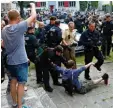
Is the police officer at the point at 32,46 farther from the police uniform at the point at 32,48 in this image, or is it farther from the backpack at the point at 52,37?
the backpack at the point at 52,37

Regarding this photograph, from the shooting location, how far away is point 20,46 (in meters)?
4.41

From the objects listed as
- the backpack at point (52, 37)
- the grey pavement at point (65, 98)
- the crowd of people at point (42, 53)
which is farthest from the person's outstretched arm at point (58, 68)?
the backpack at point (52, 37)

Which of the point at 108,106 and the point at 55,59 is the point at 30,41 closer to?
the point at 55,59

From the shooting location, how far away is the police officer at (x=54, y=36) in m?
7.81

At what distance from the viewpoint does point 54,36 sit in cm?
787

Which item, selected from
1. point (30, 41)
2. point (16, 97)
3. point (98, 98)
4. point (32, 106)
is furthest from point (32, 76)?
point (16, 97)

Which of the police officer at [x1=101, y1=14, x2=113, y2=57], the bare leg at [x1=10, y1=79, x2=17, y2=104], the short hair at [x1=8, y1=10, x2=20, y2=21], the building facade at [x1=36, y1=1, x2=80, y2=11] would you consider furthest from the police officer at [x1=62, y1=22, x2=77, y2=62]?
the building facade at [x1=36, y1=1, x2=80, y2=11]

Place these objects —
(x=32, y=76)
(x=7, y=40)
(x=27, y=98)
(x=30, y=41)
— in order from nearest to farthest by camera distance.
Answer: (x=7, y=40), (x=27, y=98), (x=30, y=41), (x=32, y=76)

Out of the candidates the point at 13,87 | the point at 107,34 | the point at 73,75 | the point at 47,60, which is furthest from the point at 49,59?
the point at 107,34

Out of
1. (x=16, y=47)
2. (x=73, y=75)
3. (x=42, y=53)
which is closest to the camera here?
(x=16, y=47)

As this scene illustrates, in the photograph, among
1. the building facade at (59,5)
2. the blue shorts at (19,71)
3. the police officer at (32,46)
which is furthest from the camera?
the building facade at (59,5)

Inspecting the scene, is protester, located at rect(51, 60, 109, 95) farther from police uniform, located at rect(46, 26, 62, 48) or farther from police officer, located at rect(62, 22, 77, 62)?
police officer, located at rect(62, 22, 77, 62)

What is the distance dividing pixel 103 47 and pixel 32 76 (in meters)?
3.34

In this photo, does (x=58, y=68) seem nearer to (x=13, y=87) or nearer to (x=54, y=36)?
(x=54, y=36)
